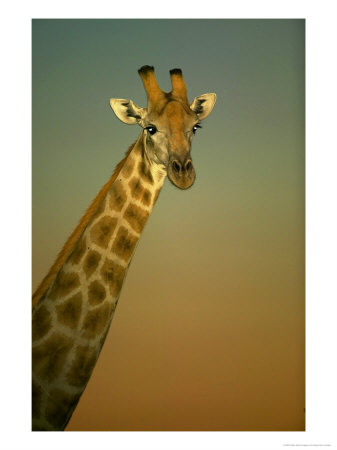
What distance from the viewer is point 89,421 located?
2.95 metres

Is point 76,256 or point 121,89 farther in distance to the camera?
point 121,89

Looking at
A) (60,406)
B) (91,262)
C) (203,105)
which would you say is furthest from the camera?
(203,105)

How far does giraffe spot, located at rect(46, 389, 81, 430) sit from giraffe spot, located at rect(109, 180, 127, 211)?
1.01 m

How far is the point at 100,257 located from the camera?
2754mm

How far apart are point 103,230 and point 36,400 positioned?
96 cm

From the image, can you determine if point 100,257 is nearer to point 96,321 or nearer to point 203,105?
point 96,321

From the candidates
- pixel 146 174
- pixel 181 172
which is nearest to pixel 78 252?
pixel 146 174

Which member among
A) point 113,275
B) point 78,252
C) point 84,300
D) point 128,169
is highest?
point 128,169

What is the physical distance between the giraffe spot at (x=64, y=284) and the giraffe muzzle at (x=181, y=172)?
73 centimetres

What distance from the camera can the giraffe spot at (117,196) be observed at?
9.31ft

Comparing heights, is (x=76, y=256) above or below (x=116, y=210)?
below
